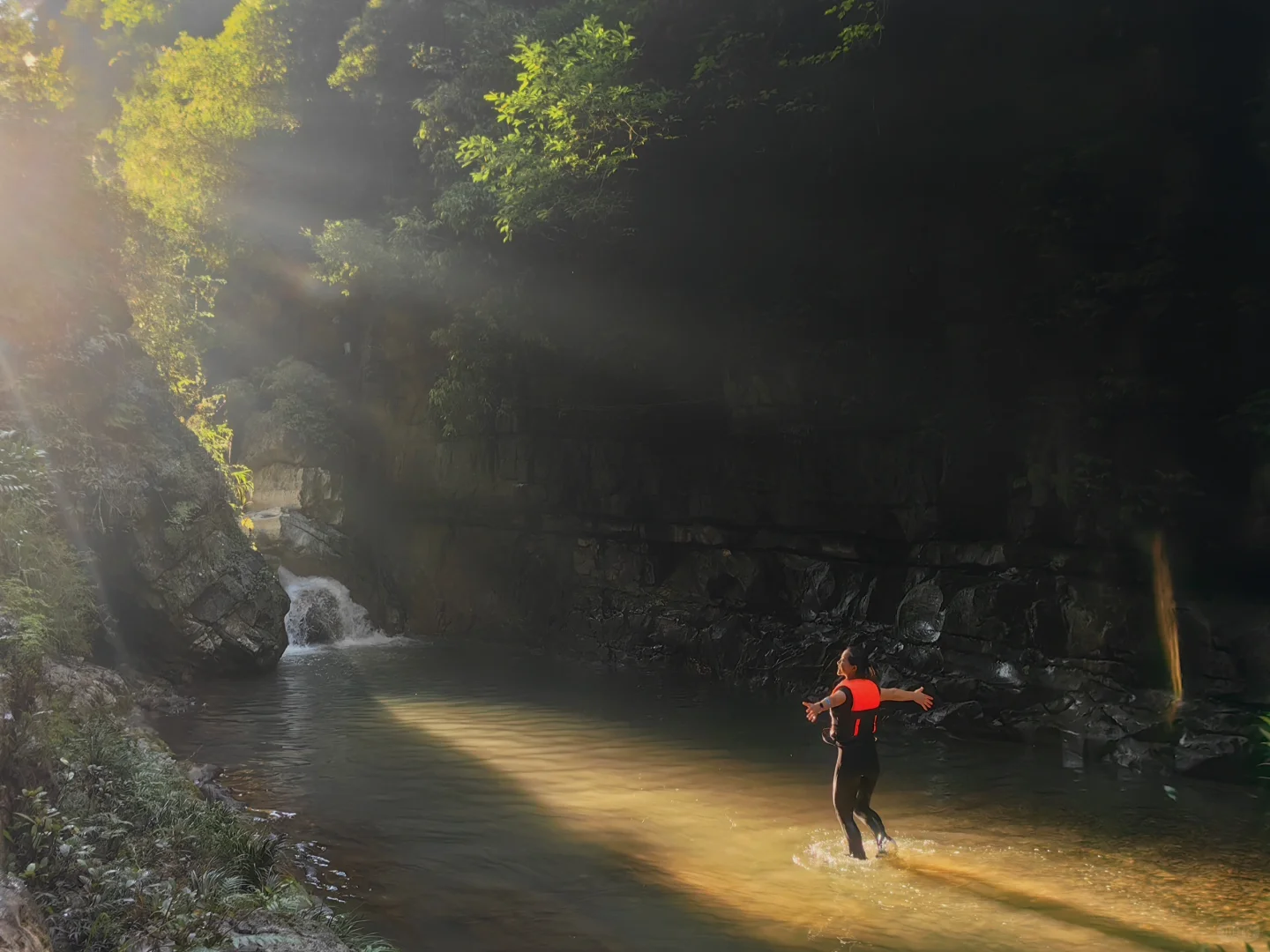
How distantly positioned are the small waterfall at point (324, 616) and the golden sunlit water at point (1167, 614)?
54.4ft

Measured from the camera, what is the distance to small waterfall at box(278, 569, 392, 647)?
68.1 ft

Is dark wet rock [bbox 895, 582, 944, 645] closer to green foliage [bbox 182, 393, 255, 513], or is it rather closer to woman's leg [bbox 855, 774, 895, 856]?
woman's leg [bbox 855, 774, 895, 856]

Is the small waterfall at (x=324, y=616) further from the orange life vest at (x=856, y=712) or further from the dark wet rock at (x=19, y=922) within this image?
the dark wet rock at (x=19, y=922)

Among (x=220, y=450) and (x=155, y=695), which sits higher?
(x=220, y=450)

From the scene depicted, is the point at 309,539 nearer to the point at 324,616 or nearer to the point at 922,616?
the point at 324,616

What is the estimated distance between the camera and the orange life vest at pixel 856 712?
273 inches

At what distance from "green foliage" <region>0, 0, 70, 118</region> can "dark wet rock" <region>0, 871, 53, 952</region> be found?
12.5 meters

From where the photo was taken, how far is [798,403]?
599 inches

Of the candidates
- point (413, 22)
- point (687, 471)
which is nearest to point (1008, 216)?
point (687, 471)

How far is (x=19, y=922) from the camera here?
3385 mm

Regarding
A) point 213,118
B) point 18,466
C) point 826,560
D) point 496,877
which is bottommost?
point 496,877

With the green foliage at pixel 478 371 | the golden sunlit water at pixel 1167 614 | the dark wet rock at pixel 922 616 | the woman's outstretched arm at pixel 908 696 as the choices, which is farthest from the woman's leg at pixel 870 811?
the green foliage at pixel 478 371

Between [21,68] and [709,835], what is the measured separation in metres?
13.5

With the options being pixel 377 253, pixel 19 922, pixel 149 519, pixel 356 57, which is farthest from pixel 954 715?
pixel 356 57
